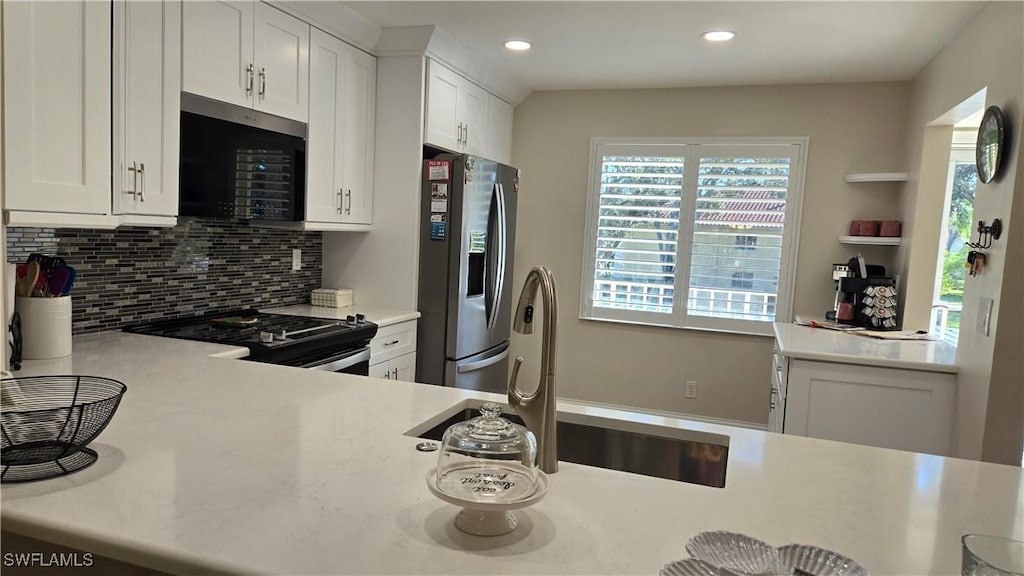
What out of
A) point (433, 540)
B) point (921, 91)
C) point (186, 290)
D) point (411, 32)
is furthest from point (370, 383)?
point (921, 91)

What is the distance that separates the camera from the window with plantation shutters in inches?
169

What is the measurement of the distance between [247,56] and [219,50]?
6.2 inches

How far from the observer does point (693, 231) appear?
14.6 ft

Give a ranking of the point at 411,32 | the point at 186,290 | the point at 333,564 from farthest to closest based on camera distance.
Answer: the point at 411,32 → the point at 186,290 → the point at 333,564

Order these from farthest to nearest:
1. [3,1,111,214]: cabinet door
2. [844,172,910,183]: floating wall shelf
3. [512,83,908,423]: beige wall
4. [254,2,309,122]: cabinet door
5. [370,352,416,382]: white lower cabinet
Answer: [512,83,908,423]: beige wall, [844,172,910,183]: floating wall shelf, [370,352,416,382]: white lower cabinet, [254,2,309,122]: cabinet door, [3,1,111,214]: cabinet door

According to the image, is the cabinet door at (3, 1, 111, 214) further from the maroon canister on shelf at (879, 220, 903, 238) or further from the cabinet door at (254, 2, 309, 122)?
the maroon canister on shelf at (879, 220, 903, 238)

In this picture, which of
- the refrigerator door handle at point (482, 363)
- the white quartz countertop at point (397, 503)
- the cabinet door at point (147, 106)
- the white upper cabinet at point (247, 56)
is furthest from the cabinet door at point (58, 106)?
the refrigerator door handle at point (482, 363)

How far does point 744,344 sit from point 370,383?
3.19m

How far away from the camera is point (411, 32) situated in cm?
338

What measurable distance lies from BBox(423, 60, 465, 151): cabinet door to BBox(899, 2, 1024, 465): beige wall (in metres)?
2.53

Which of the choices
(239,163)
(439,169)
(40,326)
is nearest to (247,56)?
(239,163)

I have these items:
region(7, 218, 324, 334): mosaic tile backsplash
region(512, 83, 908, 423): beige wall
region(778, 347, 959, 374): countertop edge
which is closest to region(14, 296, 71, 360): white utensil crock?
region(7, 218, 324, 334): mosaic tile backsplash

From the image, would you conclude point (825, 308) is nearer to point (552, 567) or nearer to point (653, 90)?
point (653, 90)

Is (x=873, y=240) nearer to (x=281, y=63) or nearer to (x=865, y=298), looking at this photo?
(x=865, y=298)
